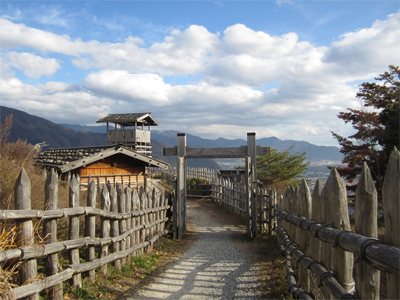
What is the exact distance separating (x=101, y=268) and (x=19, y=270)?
1.75 meters

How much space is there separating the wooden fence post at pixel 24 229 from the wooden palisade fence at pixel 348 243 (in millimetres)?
3443

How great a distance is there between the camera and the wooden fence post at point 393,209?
1.76m

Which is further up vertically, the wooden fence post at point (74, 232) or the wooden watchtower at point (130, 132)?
the wooden watchtower at point (130, 132)

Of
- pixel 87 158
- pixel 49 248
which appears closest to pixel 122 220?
pixel 49 248

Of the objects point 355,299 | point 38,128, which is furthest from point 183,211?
point 38,128

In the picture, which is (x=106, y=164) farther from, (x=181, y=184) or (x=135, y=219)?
(x=135, y=219)

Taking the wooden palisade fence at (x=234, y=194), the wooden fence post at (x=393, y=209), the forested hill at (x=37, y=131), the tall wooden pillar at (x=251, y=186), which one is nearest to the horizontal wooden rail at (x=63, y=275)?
the wooden fence post at (x=393, y=209)

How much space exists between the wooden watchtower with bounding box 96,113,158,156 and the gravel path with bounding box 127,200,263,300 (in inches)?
706

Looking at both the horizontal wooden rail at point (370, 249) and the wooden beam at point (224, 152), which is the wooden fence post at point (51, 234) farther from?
the wooden beam at point (224, 152)

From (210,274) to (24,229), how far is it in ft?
12.4

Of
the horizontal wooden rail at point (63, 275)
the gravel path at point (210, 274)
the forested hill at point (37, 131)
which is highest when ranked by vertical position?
the forested hill at point (37, 131)

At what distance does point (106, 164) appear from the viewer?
1236 cm

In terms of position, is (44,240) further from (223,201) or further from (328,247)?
(223,201)

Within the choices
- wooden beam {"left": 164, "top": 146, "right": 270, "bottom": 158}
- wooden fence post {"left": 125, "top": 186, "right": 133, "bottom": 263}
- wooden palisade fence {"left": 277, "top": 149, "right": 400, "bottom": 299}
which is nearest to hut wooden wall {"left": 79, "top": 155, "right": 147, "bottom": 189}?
wooden beam {"left": 164, "top": 146, "right": 270, "bottom": 158}
